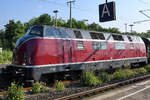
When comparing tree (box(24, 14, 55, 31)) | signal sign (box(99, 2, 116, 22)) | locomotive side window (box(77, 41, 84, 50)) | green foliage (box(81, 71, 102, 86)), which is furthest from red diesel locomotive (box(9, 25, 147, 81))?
tree (box(24, 14, 55, 31))

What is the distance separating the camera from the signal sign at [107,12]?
13.5 m

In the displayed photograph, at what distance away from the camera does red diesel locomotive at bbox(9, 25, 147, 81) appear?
1012 cm

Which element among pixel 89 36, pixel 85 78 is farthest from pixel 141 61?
pixel 85 78

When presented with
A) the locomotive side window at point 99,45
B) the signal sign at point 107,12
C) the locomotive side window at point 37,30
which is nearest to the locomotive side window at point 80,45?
the locomotive side window at point 99,45

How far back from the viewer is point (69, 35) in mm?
12188

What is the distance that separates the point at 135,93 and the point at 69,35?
5.61 metres

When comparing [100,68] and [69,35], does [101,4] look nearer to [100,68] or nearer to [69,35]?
[69,35]

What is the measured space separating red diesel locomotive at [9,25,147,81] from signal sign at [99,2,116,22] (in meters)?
1.44

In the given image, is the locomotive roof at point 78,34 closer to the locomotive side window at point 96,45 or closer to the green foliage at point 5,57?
the locomotive side window at point 96,45

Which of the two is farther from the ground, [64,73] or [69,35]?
[69,35]

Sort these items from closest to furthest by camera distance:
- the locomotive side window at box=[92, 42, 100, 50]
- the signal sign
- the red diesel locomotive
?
the red diesel locomotive < the signal sign < the locomotive side window at box=[92, 42, 100, 50]

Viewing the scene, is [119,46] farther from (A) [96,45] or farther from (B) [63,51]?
(B) [63,51]

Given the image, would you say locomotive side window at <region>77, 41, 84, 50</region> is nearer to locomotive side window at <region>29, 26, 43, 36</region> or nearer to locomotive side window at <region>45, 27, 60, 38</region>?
locomotive side window at <region>45, 27, 60, 38</region>

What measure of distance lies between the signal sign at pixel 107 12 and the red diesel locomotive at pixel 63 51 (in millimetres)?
1438
